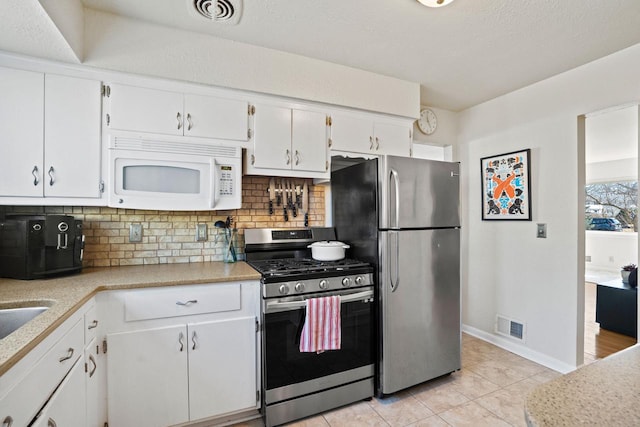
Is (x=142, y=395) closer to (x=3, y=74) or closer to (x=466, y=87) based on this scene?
(x=3, y=74)

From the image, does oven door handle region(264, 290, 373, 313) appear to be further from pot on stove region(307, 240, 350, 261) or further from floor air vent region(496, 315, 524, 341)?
floor air vent region(496, 315, 524, 341)

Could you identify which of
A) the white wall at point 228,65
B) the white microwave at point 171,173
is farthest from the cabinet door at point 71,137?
the white wall at point 228,65

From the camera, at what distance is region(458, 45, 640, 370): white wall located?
244 centimetres

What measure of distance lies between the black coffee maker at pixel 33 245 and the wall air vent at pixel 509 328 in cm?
359

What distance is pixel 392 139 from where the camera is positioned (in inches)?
107

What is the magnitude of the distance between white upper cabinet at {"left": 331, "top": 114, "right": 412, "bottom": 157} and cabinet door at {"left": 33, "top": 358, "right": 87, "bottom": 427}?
2062 mm

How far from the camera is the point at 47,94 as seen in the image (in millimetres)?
1776

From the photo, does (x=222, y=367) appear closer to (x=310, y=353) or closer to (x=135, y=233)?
(x=310, y=353)

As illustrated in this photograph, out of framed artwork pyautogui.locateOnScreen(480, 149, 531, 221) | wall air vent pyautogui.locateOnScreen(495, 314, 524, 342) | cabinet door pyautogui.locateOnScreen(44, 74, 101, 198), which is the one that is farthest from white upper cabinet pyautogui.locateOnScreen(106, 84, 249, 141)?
wall air vent pyautogui.locateOnScreen(495, 314, 524, 342)

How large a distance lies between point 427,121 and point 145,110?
2.68 meters

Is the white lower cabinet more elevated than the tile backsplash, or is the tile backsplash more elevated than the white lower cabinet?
the tile backsplash

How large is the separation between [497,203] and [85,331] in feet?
11.1

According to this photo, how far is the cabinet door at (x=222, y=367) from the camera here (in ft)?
5.84

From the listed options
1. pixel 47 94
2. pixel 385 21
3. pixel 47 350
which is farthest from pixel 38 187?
pixel 385 21
